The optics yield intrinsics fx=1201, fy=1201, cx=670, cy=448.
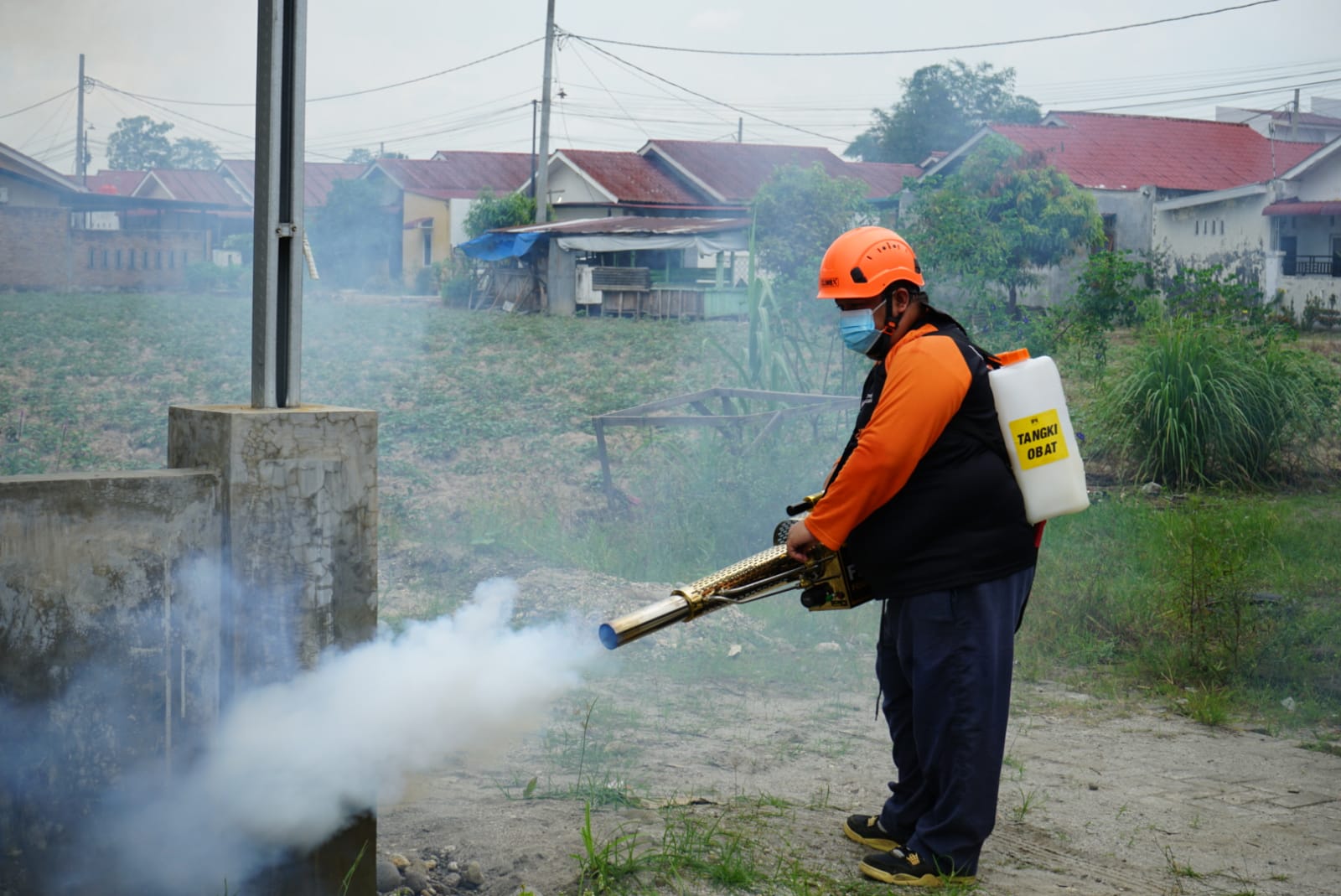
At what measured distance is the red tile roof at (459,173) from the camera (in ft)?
123

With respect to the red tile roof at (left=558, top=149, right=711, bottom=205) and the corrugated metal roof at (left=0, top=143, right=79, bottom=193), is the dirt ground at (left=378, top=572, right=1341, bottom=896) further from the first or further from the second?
the red tile roof at (left=558, top=149, right=711, bottom=205)

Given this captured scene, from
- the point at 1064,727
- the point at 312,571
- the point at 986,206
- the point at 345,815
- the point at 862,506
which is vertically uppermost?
the point at 986,206

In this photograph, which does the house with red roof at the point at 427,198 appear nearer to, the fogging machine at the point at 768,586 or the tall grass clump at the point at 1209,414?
the tall grass clump at the point at 1209,414

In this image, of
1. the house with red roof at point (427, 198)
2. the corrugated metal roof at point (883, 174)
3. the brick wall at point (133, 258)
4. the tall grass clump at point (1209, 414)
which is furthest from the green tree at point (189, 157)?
the tall grass clump at point (1209, 414)

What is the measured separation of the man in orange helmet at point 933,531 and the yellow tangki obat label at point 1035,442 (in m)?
0.06

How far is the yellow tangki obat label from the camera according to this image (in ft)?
11.2

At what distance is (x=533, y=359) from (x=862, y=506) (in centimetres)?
1447

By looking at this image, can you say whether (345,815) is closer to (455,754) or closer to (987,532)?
(455,754)


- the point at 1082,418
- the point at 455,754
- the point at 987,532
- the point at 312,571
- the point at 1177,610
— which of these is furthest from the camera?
the point at 1082,418

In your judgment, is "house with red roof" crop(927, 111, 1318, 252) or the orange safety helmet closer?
the orange safety helmet

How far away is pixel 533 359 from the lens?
57.5 feet

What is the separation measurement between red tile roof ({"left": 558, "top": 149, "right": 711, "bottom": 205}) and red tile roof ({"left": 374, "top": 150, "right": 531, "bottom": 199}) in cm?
491

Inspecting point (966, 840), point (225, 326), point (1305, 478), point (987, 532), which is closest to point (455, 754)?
point (966, 840)

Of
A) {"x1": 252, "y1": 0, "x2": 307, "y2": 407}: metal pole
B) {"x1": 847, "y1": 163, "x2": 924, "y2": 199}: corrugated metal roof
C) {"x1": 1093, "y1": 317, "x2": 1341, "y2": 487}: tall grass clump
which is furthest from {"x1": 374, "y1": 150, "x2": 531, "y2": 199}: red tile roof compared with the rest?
{"x1": 252, "y1": 0, "x2": 307, "y2": 407}: metal pole
